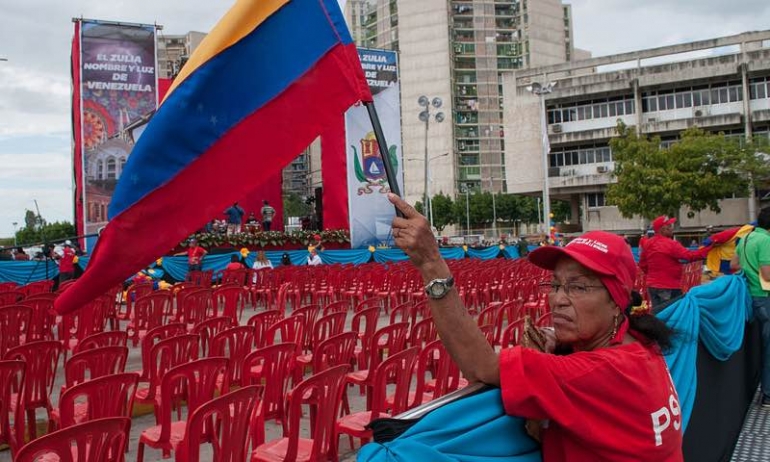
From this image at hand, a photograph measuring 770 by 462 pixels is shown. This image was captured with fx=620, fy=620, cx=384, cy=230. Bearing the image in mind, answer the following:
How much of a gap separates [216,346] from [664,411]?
13.5ft

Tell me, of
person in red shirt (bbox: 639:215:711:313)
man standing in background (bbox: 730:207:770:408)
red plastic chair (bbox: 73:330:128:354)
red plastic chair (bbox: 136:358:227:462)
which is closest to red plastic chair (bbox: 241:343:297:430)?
red plastic chair (bbox: 136:358:227:462)

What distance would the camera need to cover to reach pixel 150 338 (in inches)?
218

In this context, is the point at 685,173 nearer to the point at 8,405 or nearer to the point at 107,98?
the point at 107,98

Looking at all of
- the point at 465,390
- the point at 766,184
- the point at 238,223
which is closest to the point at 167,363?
the point at 465,390

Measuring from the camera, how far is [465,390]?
194 centimetres

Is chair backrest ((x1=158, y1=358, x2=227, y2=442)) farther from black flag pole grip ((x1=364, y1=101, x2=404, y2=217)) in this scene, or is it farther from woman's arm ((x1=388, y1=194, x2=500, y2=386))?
woman's arm ((x1=388, y1=194, x2=500, y2=386))

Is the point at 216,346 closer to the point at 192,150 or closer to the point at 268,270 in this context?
the point at 192,150

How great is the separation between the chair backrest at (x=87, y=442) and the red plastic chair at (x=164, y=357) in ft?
5.82

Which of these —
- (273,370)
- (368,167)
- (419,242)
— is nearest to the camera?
(419,242)

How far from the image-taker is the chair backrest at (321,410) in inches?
134

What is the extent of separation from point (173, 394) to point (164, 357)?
108 cm

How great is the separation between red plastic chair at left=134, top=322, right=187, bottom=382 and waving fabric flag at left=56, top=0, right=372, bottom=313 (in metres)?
2.13

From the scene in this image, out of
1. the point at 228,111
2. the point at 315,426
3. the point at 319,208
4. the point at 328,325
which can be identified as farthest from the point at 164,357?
the point at 319,208

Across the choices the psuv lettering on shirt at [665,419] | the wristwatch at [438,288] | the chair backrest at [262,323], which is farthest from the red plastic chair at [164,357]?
the psuv lettering on shirt at [665,419]
